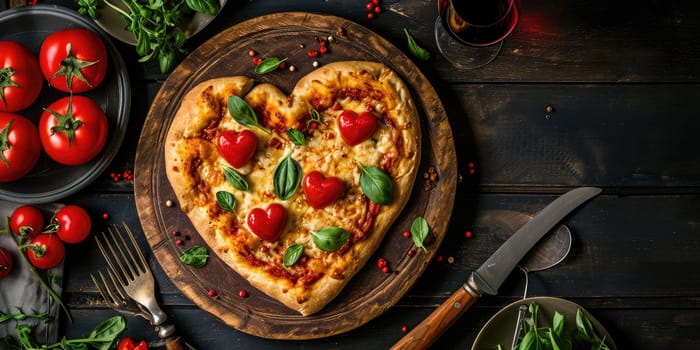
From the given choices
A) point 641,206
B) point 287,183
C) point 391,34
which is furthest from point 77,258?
point 641,206

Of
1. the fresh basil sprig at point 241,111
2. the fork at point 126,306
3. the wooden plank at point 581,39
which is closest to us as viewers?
the fresh basil sprig at point 241,111

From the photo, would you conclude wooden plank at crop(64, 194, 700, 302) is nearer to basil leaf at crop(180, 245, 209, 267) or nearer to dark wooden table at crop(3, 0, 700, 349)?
dark wooden table at crop(3, 0, 700, 349)

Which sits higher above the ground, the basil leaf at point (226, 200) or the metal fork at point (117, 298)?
the basil leaf at point (226, 200)

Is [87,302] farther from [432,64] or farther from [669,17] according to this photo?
[669,17]

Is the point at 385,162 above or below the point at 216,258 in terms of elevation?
above

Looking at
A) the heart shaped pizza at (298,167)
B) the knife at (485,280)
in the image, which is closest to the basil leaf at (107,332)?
the heart shaped pizza at (298,167)

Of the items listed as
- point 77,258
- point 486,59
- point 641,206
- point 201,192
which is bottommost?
point 641,206

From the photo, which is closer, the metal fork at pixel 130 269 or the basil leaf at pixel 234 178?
the basil leaf at pixel 234 178

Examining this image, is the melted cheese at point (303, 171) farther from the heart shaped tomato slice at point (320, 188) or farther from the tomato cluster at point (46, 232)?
the tomato cluster at point (46, 232)
